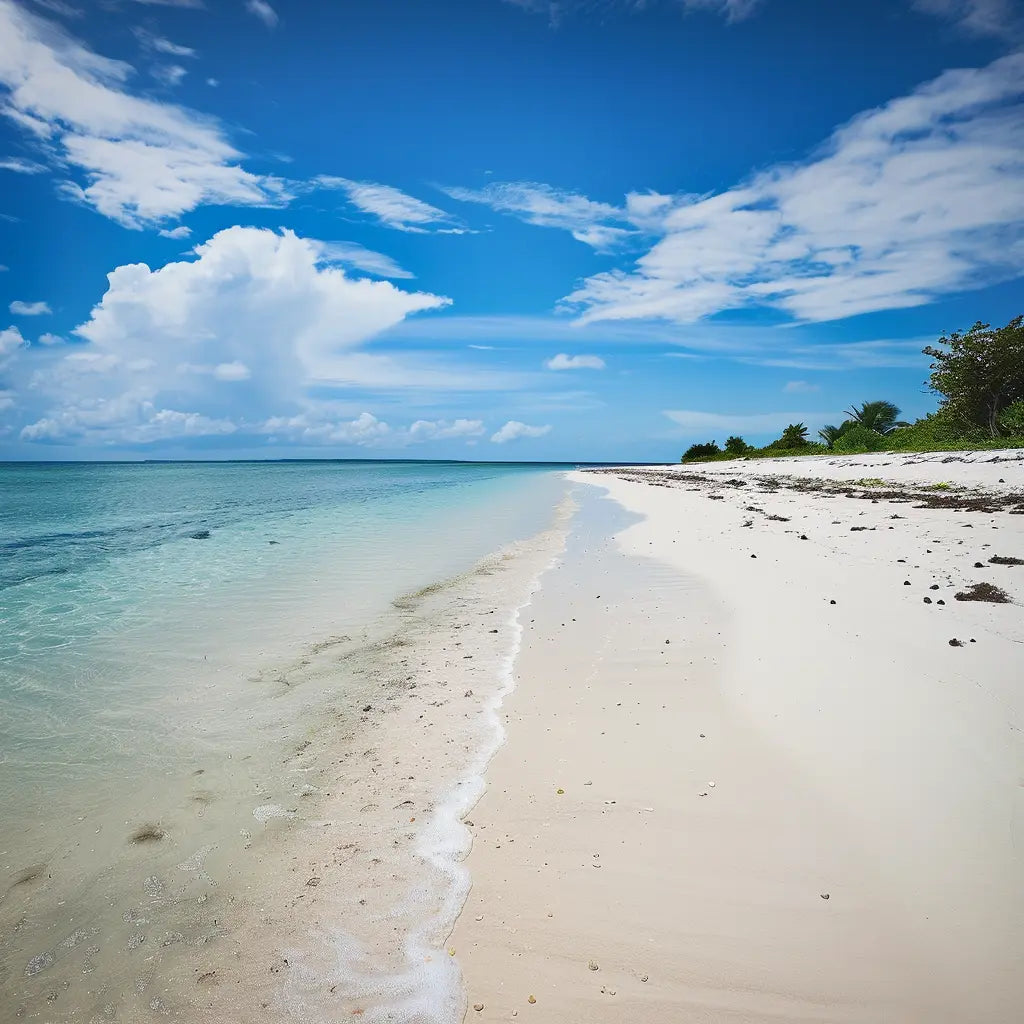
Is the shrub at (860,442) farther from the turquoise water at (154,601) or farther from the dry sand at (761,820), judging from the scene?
the dry sand at (761,820)

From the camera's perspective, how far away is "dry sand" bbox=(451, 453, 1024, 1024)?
281 centimetres

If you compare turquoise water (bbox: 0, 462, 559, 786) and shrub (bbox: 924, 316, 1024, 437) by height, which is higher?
shrub (bbox: 924, 316, 1024, 437)

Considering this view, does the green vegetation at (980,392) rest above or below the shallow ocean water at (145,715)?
above

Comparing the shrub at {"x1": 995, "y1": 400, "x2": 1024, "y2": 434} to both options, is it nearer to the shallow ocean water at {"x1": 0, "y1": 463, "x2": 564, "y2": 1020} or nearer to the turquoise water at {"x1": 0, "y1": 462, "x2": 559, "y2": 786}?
the turquoise water at {"x1": 0, "y1": 462, "x2": 559, "y2": 786}

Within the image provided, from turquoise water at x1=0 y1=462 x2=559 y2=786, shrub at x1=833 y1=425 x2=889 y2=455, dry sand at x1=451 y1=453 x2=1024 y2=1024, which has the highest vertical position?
shrub at x1=833 y1=425 x2=889 y2=455

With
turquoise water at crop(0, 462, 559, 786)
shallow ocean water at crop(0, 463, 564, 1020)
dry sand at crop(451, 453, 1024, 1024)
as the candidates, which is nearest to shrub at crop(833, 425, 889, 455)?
turquoise water at crop(0, 462, 559, 786)

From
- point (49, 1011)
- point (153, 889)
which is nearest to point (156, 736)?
point (153, 889)

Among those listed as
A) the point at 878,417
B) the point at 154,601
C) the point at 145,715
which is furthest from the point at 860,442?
the point at 145,715

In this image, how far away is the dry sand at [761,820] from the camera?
9.23 feet

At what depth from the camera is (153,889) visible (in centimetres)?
373

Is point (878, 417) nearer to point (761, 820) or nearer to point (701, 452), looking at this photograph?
point (701, 452)

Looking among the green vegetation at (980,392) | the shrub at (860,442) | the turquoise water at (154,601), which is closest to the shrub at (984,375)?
the green vegetation at (980,392)

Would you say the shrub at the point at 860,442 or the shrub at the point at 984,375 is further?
the shrub at the point at 860,442

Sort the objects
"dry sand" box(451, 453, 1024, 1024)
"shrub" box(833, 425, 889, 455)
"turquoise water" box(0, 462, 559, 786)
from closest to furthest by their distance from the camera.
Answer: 1. "dry sand" box(451, 453, 1024, 1024)
2. "turquoise water" box(0, 462, 559, 786)
3. "shrub" box(833, 425, 889, 455)
